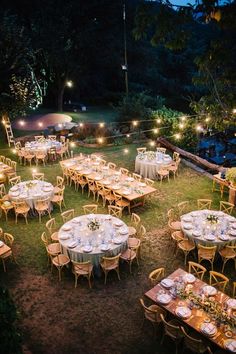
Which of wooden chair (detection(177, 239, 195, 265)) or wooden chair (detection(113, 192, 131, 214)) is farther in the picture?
wooden chair (detection(113, 192, 131, 214))

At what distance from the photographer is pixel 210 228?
948cm

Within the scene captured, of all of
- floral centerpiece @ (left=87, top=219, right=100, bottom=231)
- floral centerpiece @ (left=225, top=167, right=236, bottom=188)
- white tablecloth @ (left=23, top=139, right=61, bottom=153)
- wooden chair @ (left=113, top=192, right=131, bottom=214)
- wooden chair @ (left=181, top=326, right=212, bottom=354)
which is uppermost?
white tablecloth @ (left=23, top=139, right=61, bottom=153)

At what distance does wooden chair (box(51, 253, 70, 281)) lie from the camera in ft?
28.5

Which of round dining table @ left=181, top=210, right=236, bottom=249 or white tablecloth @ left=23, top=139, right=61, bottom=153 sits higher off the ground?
white tablecloth @ left=23, top=139, right=61, bottom=153

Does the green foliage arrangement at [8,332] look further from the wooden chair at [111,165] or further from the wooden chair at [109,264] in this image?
the wooden chair at [111,165]

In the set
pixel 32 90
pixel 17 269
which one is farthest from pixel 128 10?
pixel 17 269

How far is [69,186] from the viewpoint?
1410 cm

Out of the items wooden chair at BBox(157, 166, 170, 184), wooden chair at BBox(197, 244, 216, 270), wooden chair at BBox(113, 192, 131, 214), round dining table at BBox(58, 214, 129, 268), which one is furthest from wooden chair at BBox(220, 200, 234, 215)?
round dining table at BBox(58, 214, 129, 268)

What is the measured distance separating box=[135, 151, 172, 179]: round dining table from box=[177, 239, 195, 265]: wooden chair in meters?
5.34

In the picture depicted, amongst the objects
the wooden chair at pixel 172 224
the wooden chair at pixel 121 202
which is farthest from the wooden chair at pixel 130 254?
the wooden chair at pixel 121 202

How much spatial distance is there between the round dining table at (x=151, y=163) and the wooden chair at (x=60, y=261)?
21.9 feet

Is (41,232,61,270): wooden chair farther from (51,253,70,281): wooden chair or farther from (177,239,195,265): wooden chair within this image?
(177,239,195,265): wooden chair

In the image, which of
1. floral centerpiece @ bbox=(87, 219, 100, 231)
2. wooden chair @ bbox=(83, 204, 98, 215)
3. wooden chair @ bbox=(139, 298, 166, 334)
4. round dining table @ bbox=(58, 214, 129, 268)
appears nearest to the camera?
wooden chair @ bbox=(139, 298, 166, 334)

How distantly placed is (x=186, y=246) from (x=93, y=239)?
2613mm
